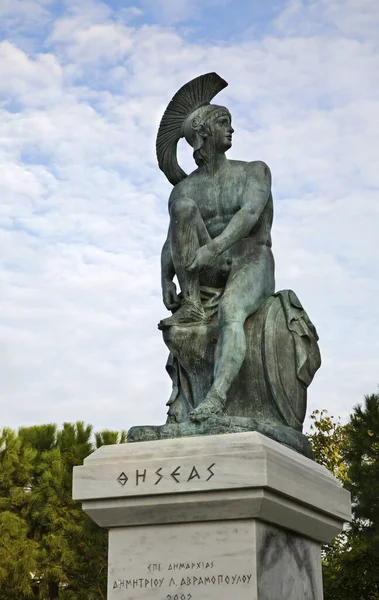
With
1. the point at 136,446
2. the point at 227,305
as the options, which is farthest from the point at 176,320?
the point at 136,446

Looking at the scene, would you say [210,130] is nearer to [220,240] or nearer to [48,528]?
[220,240]

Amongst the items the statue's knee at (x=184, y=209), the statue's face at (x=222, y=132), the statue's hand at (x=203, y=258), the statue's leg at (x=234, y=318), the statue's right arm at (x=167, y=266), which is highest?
the statue's face at (x=222, y=132)

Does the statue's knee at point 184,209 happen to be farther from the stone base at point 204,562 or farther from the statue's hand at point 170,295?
the stone base at point 204,562

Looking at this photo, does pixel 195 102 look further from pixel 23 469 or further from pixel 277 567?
pixel 23 469

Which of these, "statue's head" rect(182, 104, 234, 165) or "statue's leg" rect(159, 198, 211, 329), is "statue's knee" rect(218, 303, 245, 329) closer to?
"statue's leg" rect(159, 198, 211, 329)

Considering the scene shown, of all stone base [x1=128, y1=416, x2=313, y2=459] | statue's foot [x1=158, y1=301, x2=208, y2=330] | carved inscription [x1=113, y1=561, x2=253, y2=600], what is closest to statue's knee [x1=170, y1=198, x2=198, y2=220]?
statue's foot [x1=158, y1=301, x2=208, y2=330]

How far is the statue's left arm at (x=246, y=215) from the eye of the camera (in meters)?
7.79

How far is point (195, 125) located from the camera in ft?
27.8

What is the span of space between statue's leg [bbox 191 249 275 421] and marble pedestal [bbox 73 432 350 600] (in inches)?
21.7

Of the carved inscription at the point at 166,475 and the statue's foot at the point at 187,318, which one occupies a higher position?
the statue's foot at the point at 187,318

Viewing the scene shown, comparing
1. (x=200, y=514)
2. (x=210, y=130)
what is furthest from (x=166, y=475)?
(x=210, y=130)

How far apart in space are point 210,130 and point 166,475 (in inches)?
Answer: 124

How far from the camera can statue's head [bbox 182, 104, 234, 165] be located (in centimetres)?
841

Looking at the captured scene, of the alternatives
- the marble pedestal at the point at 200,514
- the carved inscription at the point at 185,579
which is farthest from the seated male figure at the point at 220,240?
the carved inscription at the point at 185,579
